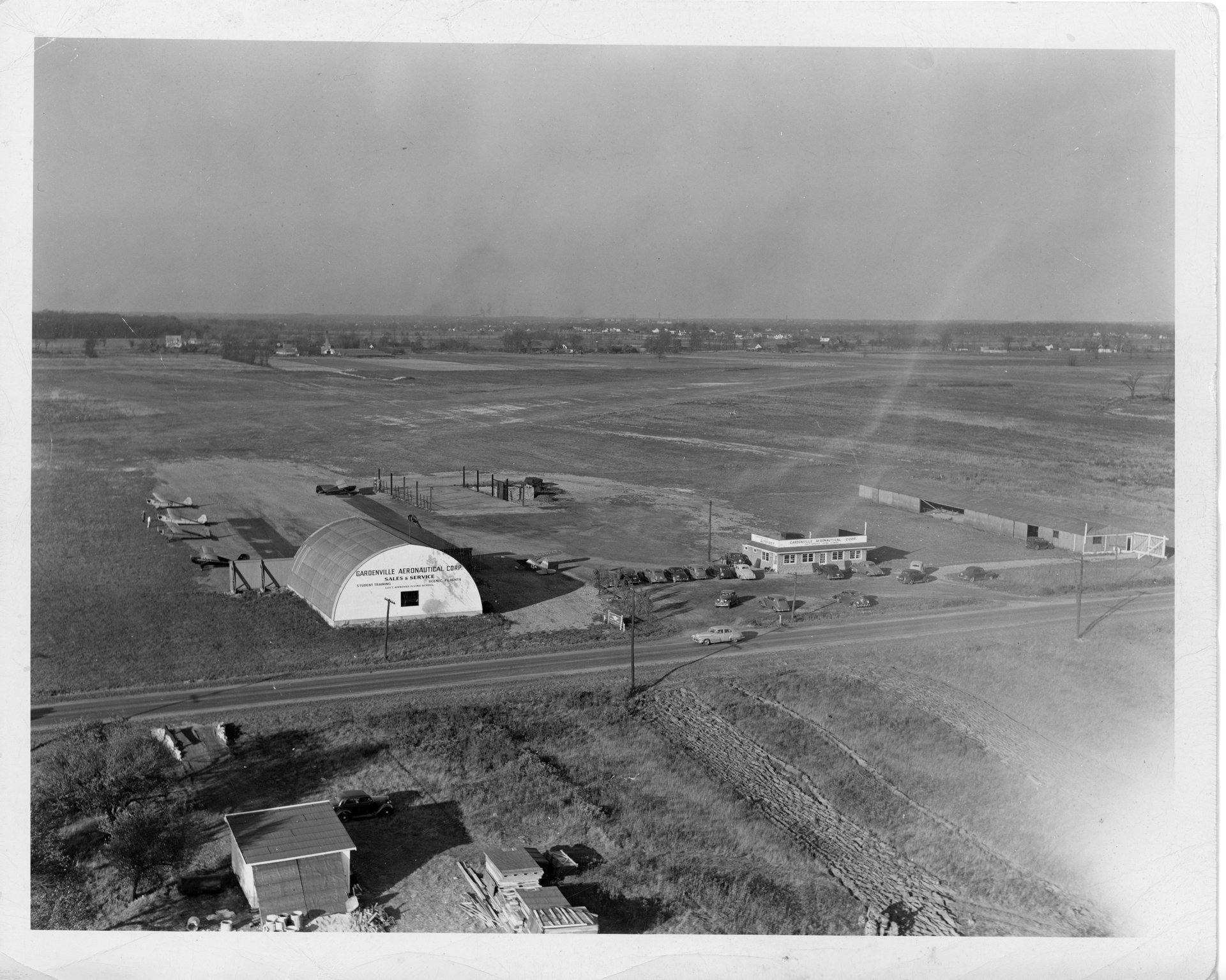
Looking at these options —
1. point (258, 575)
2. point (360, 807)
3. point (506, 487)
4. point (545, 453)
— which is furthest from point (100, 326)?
point (545, 453)

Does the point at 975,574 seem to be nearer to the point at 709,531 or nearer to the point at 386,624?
the point at 709,531

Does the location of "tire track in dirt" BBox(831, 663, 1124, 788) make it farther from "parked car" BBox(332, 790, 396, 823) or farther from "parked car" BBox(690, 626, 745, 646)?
"parked car" BBox(332, 790, 396, 823)

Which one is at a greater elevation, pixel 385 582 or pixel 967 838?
pixel 385 582

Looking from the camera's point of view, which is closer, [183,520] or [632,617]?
[632,617]

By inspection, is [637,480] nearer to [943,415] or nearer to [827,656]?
[943,415]

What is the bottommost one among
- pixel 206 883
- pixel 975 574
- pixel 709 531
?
pixel 206 883

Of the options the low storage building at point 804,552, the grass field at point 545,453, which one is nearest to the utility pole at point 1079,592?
the grass field at point 545,453

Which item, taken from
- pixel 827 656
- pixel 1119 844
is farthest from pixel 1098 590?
pixel 1119 844
